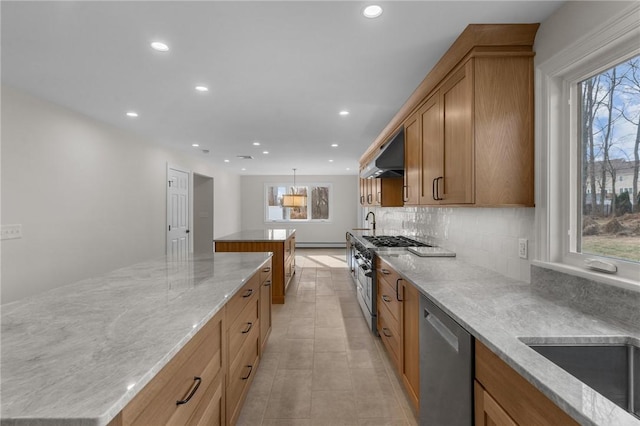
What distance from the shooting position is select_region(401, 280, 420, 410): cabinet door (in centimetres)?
180

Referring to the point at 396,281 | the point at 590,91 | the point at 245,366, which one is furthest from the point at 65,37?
the point at 590,91

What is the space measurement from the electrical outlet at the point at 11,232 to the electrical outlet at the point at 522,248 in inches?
162

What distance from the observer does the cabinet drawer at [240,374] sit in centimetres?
161

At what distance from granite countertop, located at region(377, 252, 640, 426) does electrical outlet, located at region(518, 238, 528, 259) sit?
154mm

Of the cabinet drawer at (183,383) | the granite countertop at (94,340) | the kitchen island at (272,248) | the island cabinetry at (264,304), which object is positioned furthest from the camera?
the kitchen island at (272,248)

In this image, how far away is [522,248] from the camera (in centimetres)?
180

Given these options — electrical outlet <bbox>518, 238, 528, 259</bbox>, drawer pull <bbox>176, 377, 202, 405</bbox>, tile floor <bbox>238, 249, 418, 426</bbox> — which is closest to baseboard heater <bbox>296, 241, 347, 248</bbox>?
tile floor <bbox>238, 249, 418, 426</bbox>

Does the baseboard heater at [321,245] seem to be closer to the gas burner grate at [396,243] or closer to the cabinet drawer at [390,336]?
the gas burner grate at [396,243]

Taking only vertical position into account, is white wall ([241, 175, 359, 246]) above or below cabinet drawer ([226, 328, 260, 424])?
above

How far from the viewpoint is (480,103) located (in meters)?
1.72

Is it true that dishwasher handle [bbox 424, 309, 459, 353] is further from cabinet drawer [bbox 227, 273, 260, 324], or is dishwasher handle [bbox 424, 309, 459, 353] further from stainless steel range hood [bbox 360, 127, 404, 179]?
stainless steel range hood [bbox 360, 127, 404, 179]

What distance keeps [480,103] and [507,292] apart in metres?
1.06

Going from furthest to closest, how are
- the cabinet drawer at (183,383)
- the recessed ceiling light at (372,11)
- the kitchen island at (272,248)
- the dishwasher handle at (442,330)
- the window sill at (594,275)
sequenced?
the kitchen island at (272,248), the recessed ceiling light at (372,11), the dishwasher handle at (442,330), the window sill at (594,275), the cabinet drawer at (183,383)

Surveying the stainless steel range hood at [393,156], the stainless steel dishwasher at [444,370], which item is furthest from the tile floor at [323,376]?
the stainless steel range hood at [393,156]
